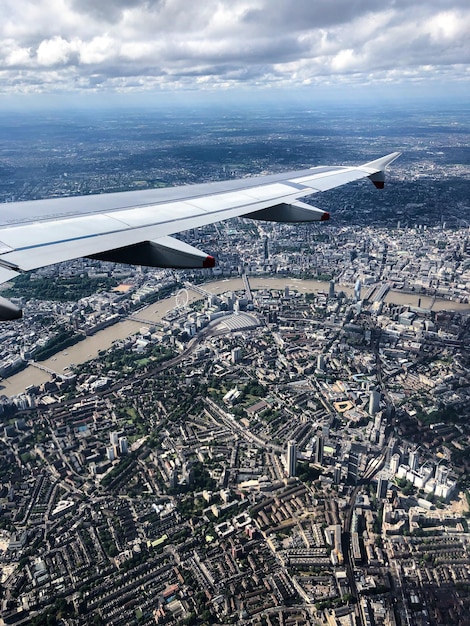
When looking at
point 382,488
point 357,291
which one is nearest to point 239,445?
point 382,488

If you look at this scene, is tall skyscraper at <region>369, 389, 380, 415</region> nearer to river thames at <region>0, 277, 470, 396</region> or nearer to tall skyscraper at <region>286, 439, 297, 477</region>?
tall skyscraper at <region>286, 439, 297, 477</region>

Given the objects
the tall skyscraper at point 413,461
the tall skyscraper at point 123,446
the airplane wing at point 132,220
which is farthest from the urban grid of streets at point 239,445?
the airplane wing at point 132,220

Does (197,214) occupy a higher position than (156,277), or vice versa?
(197,214)

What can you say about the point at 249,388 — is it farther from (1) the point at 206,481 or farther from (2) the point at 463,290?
(2) the point at 463,290

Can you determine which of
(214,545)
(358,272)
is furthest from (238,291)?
(214,545)

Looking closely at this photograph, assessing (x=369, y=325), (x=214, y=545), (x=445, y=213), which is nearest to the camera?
(x=214, y=545)

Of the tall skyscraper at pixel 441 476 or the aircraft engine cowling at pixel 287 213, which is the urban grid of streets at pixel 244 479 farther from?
the aircraft engine cowling at pixel 287 213
